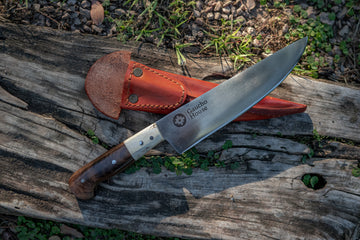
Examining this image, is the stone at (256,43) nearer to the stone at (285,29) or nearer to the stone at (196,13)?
the stone at (285,29)

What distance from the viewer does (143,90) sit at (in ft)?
8.40

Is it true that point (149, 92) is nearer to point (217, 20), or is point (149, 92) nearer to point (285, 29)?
point (217, 20)

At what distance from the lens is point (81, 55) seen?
2.78 meters

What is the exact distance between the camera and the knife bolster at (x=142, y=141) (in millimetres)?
2371

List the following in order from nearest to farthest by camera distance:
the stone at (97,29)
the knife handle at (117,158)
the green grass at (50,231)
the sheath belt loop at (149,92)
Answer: the knife handle at (117,158)
the sheath belt loop at (149,92)
the green grass at (50,231)
the stone at (97,29)

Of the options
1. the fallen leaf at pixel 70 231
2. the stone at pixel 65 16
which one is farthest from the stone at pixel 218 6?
the fallen leaf at pixel 70 231

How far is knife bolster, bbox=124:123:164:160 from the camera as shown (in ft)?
7.78

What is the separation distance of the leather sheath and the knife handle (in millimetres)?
319

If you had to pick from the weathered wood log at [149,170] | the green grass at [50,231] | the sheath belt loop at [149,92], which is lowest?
the green grass at [50,231]

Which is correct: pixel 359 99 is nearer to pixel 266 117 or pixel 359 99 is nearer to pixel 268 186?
pixel 266 117

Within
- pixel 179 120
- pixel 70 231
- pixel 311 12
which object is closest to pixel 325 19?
pixel 311 12

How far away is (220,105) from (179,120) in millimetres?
396

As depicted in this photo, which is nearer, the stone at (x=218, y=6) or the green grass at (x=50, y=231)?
the green grass at (x=50, y=231)

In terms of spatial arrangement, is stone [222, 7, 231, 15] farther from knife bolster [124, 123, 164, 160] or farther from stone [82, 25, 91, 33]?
knife bolster [124, 123, 164, 160]
